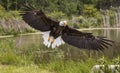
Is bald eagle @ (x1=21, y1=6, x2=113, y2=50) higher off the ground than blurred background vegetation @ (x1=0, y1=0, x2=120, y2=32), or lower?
higher

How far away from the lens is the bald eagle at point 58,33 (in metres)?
7.68

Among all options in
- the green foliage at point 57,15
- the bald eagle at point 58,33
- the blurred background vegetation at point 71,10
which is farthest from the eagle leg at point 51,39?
the green foliage at point 57,15

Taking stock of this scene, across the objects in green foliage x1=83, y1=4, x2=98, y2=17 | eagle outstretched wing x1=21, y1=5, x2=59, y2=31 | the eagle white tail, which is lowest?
green foliage x1=83, y1=4, x2=98, y2=17

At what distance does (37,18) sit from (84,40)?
1.06m

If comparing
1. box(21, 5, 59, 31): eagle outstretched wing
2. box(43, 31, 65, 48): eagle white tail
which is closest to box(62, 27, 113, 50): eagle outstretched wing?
box(43, 31, 65, 48): eagle white tail

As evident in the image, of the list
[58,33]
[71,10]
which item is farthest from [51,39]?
[71,10]

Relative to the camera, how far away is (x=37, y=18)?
8227 mm

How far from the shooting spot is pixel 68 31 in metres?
8.03

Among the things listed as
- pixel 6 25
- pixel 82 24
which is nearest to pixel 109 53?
pixel 6 25

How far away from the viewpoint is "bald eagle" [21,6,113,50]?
7.68m

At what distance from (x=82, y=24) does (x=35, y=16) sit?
31.8 meters

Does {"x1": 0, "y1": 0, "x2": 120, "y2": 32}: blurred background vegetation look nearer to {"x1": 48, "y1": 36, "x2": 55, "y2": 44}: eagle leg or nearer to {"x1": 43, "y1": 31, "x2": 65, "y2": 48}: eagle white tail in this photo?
{"x1": 43, "y1": 31, "x2": 65, "y2": 48}: eagle white tail

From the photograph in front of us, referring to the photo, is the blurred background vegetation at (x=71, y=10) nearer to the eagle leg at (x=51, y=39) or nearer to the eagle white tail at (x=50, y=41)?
the eagle white tail at (x=50, y=41)

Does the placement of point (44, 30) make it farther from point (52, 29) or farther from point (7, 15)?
point (7, 15)
